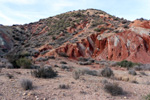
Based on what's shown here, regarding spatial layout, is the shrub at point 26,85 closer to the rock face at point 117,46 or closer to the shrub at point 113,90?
the shrub at point 113,90

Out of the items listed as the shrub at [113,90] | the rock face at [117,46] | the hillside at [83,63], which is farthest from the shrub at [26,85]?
the rock face at [117,46]

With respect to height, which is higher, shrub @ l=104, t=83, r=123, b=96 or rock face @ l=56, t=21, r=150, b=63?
rock face @ l=56, t=21, r=150, b=63

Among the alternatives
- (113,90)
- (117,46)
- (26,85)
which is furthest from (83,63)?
(26,85)

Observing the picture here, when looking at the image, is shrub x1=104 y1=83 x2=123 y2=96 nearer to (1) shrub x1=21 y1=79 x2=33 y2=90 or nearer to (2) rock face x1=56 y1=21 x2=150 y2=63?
(1) shrub x1=21 y1=79 x2=33 y2=90

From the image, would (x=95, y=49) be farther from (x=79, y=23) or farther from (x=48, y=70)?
(x=48, y=70)

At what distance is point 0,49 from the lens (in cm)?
2230

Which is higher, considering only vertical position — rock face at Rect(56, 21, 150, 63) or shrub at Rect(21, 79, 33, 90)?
rock face at Rect(56, 21, 150, 63)

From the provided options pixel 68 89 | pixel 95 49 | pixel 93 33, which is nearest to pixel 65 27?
pixel 93 33

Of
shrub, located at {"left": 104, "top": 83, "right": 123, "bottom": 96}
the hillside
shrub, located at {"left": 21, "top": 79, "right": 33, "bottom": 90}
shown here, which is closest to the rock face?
the hillside

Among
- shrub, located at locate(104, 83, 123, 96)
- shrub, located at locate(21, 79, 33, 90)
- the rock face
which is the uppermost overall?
the rock face

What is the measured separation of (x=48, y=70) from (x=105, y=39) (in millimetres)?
16755

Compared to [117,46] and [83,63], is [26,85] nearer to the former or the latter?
[83,63]

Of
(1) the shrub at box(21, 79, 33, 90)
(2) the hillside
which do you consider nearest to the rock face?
(2) the hillside

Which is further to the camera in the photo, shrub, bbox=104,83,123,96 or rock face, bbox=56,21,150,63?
rock face, bbox=56,21,150,63
